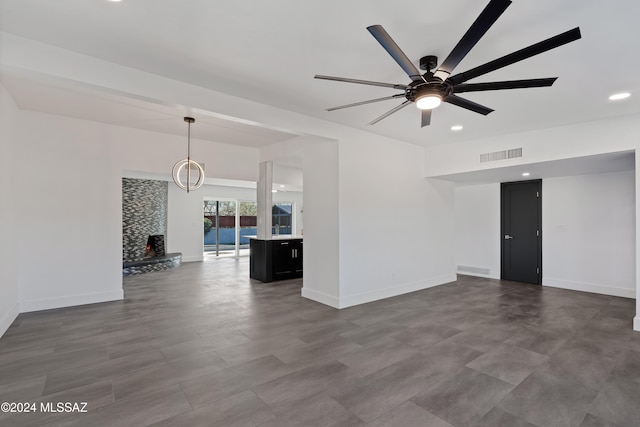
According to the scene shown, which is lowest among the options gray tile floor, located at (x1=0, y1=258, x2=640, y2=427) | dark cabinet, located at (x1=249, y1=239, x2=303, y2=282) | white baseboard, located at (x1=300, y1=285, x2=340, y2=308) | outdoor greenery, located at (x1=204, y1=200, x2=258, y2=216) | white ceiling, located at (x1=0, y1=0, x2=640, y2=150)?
gray tile floor, located at (x1=0, y1=258, x2=640, y2=427)

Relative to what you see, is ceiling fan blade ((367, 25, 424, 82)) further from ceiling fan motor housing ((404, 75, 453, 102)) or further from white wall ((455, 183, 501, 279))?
white wall ((455, 183, 501, 279))

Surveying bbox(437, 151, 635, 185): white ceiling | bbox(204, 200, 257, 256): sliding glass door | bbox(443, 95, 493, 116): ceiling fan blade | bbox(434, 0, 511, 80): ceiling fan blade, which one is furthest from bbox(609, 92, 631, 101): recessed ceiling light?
bbox(204, 200, 257, 256): sliding glass door

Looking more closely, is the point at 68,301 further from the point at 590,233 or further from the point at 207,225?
the point at 590,233

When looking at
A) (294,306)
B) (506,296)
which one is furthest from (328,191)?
(506,296)

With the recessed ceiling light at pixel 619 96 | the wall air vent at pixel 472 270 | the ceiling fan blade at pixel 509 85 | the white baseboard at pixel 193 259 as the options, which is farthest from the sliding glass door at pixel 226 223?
the recessed ceiling light at pixel 619 96

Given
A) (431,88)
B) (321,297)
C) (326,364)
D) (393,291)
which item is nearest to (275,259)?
(321,297)

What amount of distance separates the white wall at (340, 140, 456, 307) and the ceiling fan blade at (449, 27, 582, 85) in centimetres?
283

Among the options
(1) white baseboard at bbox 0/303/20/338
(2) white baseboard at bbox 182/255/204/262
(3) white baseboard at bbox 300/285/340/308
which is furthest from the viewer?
(2) white baseboard at bbox 182/255/204/262

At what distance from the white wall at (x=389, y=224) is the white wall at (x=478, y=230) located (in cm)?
118

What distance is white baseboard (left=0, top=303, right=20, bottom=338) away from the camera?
12.2ft

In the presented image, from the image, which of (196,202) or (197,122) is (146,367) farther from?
(196,202)

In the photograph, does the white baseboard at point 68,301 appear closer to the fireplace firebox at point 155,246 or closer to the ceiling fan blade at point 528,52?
the fireplace firebox at point 155,246

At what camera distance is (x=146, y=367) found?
9.67 ft

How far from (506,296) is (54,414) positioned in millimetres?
6378
